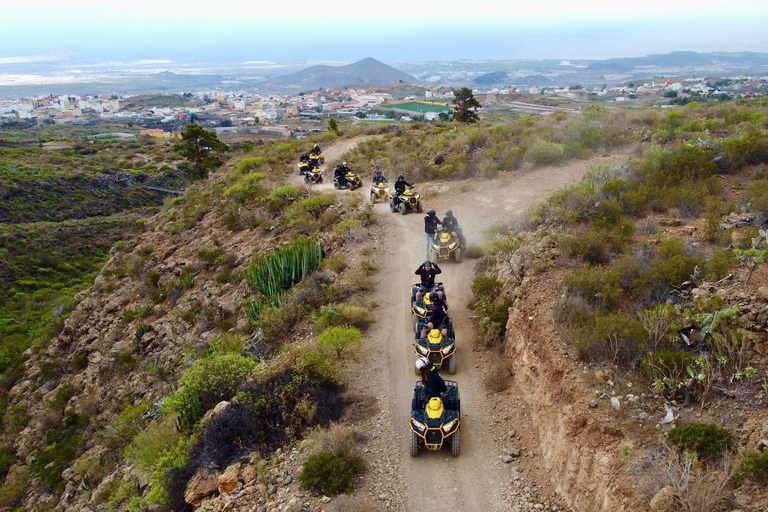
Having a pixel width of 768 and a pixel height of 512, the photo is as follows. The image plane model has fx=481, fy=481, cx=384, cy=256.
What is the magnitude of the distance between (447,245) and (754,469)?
29.9ft

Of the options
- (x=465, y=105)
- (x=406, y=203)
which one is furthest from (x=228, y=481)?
(x=465, y=105)

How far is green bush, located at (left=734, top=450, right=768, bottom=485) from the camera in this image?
4.76m

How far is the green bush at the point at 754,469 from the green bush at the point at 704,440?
1.04 ft

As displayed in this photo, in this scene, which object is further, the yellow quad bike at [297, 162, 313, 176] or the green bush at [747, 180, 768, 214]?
the yellow quad bike at [297, 162, 313, 176]

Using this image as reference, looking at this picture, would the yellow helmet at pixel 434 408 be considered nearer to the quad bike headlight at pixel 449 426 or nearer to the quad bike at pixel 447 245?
the quad bike headlight at pixel 449 426

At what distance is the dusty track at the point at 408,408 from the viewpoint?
6.80 m

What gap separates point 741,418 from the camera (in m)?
5.61

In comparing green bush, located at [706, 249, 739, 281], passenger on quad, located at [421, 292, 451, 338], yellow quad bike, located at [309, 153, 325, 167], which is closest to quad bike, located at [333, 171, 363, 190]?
yellow quad bike, located at [309, 153, 325, 167]

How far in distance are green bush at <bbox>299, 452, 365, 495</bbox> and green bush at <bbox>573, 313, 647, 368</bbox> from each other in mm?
3893

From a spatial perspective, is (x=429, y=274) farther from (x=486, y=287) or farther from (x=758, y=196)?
(x=758, y=196)

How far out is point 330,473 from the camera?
270 inches

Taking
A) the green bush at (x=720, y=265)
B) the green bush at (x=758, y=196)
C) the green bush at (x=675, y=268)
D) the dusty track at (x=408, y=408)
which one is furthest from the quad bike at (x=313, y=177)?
the green bush at (x=720, y=265)

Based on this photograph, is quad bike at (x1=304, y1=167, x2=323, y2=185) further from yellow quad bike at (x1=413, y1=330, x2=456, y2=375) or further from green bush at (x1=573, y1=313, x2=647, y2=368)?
green bush at (x1=573, y1=313, x2=647, y2=368)

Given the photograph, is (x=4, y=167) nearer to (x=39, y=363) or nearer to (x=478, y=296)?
(x=39, y=363)
